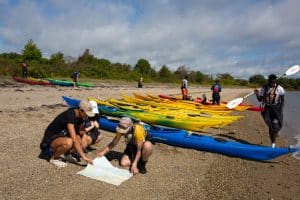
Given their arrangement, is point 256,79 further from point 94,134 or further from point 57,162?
point 57,162

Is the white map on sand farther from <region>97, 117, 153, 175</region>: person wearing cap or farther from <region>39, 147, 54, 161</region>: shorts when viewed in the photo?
<region>39, 147, 54, 161</region>: shorts

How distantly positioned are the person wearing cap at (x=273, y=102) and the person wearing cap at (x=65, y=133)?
4.48m

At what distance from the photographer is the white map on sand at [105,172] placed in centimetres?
546

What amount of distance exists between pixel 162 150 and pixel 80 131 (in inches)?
91.7

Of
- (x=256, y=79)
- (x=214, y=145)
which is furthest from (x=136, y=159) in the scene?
(x=256, y=79)

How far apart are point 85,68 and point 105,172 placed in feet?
135

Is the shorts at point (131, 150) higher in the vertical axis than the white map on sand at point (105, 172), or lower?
higher

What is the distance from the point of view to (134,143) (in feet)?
19.4

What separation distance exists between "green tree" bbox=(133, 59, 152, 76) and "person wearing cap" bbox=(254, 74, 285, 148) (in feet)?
176

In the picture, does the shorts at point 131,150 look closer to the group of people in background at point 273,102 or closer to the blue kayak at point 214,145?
the blue kayak at point 214,145

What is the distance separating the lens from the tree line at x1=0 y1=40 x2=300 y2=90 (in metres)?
32.3

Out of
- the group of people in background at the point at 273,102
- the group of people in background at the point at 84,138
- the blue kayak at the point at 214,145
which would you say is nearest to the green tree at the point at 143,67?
the blue kayak at the point at 214,145

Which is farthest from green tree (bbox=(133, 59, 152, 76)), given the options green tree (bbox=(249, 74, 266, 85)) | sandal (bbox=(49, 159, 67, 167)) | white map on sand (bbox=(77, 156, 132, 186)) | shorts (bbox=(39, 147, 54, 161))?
white map on sand (bbox=(77, 156, 132, 186))

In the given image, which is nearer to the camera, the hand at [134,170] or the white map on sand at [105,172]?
the white map on sand at [105,172]
